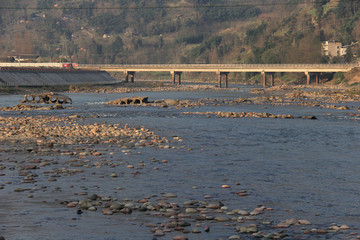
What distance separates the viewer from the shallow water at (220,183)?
774 inches

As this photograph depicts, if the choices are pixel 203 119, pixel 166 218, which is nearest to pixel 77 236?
pixel 166 218

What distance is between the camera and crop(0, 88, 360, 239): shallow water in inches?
774

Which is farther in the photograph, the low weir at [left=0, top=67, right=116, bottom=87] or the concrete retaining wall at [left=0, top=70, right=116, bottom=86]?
the low weir at [left=0, top=67, right=116, bottom=87]

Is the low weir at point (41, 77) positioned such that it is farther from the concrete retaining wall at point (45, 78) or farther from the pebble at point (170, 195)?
the pebble at point (170, 195)

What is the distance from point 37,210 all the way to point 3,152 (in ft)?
48.7

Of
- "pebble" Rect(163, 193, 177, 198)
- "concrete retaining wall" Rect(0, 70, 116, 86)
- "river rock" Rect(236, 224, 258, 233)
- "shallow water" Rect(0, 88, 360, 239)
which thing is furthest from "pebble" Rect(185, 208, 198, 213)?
"concrete retaining wall" Rect(0, 70, 116, 86)

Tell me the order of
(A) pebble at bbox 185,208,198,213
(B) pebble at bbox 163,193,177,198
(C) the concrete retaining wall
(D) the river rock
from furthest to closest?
(C) the concrete retaining wall < (B) pebble at bbox 163,193,177,198 < (A) pebble at bbox 185,208,198,213 < (D) the river rock

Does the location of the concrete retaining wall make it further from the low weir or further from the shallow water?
the shallow water

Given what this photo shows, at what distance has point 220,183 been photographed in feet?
88.4

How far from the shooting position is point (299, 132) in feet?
165

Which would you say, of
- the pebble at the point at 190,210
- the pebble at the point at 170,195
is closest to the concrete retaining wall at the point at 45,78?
the pebble at the point at 170,195

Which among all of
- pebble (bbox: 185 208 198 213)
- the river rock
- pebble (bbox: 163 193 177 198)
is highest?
pebble (bbox: 163 193 177 198)

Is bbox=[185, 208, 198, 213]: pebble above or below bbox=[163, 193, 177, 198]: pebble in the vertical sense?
below

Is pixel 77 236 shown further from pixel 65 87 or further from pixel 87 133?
pixel 65 87
